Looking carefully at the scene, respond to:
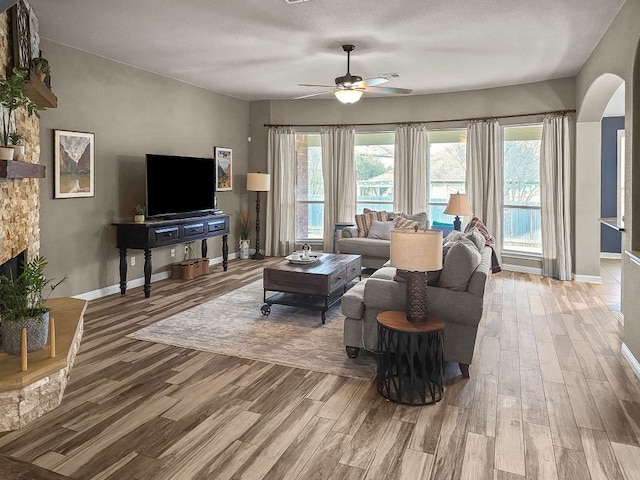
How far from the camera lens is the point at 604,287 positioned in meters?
6.21

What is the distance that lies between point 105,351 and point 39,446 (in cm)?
141

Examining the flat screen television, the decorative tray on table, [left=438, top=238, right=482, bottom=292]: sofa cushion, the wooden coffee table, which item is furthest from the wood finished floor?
the flat screen television

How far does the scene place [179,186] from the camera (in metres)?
6.33

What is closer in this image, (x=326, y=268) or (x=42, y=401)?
(x=42, y=401)

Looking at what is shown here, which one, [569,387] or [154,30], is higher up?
[154,30]

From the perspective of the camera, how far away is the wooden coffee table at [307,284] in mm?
4613

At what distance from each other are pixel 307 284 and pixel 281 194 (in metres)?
4.12

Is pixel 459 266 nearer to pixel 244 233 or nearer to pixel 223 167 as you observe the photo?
pixel 223 167

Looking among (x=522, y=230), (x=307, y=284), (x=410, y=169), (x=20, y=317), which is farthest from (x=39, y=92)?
(x=522, y=230)

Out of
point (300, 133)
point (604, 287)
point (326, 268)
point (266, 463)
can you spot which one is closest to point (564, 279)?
point (604, 287)

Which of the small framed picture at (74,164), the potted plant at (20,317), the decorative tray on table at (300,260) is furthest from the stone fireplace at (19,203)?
the decorative tray on table at (300,260)

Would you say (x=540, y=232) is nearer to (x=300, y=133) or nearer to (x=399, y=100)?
(x=399, y=100)

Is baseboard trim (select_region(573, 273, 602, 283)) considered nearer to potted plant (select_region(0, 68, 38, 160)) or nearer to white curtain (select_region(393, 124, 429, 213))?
white curtain (select_region(393, 124, 429, 213))

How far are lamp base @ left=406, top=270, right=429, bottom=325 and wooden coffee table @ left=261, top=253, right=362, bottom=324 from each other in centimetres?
159
